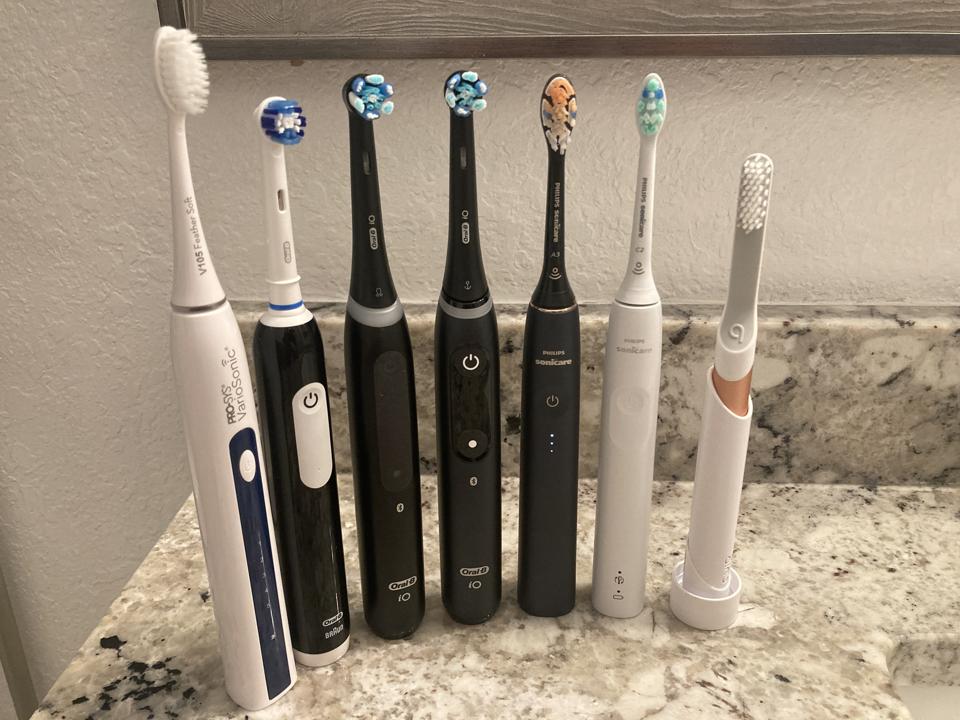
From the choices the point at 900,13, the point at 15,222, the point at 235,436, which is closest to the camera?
the point at 235,436

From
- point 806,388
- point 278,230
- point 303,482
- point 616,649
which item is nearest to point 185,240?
point 278,230

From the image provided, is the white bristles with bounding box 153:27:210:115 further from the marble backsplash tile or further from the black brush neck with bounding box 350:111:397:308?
the marble backsplash tile

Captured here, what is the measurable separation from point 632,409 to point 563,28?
29 cm

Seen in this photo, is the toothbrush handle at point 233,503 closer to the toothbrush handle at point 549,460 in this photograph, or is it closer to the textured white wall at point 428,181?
the toothbrush handle at point 549,460

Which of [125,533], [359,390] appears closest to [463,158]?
[359,390]

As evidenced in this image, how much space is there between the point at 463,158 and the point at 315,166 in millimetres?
252

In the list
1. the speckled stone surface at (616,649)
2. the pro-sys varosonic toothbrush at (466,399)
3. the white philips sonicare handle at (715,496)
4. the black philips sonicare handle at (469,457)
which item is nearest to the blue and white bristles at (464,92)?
the pro-sys varosonic toothbrush at (466,399)

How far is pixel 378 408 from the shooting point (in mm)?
473

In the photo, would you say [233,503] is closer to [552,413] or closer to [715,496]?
[552,413]

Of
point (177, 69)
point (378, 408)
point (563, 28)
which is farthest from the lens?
point (563, 28)

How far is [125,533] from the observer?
81 centimetres

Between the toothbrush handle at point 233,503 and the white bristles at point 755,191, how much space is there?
283 millimetres

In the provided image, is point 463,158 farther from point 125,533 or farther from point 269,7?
point 125,533

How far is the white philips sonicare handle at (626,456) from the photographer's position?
1.58ft
